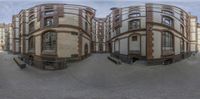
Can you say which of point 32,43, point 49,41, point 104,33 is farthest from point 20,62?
point 104,33

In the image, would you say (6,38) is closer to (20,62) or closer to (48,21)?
(20,62)

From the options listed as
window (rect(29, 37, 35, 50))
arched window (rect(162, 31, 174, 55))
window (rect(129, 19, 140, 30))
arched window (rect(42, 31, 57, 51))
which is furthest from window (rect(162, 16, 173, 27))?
window (rect(29, 37, 35, 50))

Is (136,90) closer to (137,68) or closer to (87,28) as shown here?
(137,68)

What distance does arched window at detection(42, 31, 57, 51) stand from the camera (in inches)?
133

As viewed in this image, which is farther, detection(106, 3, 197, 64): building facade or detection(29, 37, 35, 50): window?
detection(29, 37, 35, 50): window

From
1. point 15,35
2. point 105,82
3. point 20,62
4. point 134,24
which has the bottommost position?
point 105,82

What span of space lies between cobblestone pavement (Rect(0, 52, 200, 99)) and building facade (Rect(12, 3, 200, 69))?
0.70ft

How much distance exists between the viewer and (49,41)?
339 centimetres

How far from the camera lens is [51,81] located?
3.55m

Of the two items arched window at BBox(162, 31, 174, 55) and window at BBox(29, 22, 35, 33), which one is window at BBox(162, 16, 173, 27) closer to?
arched window at BBox(162, 31, 174, 55)

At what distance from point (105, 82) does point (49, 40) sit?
132cm

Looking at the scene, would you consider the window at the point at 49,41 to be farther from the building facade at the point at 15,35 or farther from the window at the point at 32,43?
the building facade at the point at 15,35

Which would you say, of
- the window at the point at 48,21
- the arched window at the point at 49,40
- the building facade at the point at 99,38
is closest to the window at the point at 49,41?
the arched window at the point at 49,40

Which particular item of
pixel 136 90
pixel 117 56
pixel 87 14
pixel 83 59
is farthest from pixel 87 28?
pixel 136 90
